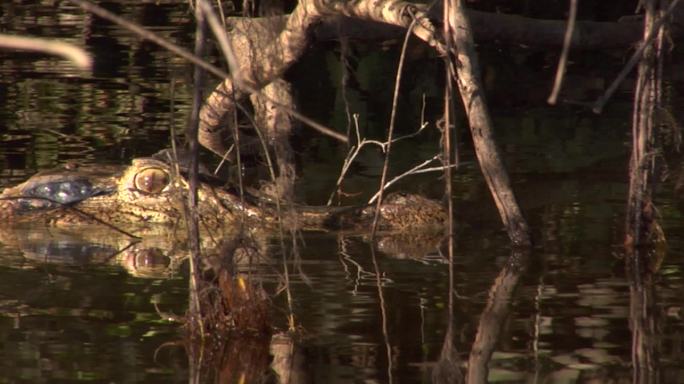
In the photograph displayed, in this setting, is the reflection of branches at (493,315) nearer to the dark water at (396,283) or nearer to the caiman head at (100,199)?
the dark water at (396,283)

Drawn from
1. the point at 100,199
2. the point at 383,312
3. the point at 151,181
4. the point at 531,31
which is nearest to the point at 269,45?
the point at 151,181

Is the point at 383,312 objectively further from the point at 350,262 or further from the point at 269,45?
the point at 269,45

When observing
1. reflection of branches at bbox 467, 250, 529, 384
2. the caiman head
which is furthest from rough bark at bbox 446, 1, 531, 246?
the caiman head

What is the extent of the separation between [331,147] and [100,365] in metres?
5.57

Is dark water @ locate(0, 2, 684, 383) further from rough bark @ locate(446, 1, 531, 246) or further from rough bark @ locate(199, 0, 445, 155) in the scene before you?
rough bark @ locate(199, 0, 445, 155)

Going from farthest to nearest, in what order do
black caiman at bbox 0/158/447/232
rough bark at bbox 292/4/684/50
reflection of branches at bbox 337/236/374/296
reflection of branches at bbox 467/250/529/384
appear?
rough bark at bbox 292/4/684/50
black caiman at bbox 0/158/447/232
reflection of branches at bbox 337/236/374/296
reflection of branches at bbox 467/250/529/384

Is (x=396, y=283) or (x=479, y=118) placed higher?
(x=479, y=118)

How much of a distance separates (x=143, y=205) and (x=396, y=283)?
7.57 ft

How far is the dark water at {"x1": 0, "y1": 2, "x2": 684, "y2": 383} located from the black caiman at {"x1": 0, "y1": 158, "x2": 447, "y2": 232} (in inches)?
8.5

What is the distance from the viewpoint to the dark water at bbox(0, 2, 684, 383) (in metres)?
5.31

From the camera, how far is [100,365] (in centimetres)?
523

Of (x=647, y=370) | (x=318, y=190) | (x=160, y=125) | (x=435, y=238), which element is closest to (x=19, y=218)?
(x=318, y=190)

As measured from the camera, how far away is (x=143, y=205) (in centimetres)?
842

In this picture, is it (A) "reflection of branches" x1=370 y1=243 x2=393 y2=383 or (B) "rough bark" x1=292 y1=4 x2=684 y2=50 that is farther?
A: (B) "rough bark" x1=292 y1=4 x2=684 y2=50
